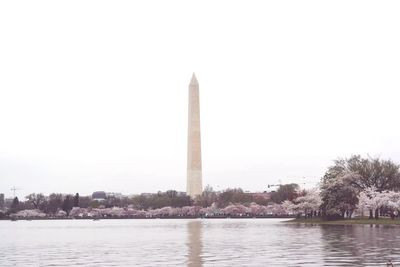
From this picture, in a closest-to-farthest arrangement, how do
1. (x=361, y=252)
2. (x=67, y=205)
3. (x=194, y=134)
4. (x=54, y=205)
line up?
1. (x=361, y=252)
2. (x=194, y=134)
3. (x=67, y=205)
4. (x=54, y=205)

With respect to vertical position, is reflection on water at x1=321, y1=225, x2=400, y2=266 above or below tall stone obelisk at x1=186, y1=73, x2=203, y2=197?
below

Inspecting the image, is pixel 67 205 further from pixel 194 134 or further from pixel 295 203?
pixel 295 203

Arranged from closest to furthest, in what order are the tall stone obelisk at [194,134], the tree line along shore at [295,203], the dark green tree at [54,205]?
the tree line along shore at [295,203] → the tall stone obelisk at [194,134] → the dark green tree at [54,205]

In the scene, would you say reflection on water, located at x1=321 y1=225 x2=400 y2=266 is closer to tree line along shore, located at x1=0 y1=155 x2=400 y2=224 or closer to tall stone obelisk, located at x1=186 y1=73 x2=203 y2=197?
tree line along shore, located at x1=0 y1=155 x2=400 y2=224

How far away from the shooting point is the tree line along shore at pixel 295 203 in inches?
2815

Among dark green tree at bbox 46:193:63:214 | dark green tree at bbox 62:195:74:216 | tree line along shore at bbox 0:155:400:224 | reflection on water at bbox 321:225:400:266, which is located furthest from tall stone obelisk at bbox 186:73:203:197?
reflection on water at bbox 321:225:400:266

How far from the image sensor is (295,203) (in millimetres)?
99625

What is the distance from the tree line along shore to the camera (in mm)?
71500

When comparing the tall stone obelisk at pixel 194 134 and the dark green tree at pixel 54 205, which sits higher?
the tall stone obelisk at pixel 194 134

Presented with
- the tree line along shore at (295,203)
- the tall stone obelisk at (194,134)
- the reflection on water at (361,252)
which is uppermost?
the tall stone obelisk at (194,134)

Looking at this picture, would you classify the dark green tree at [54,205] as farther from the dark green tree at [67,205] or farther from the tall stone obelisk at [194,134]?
the tall stone obelisk at [194,134]

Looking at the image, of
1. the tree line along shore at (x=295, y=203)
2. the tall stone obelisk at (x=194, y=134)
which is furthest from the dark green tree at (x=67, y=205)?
the tall stone obelisk at (x=194, y=134)

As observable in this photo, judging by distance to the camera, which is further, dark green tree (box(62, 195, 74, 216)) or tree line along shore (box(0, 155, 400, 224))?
dark green tree (box(62, 195, 74, 216))

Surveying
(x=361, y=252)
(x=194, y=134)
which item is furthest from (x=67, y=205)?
(x=361, y=252)
